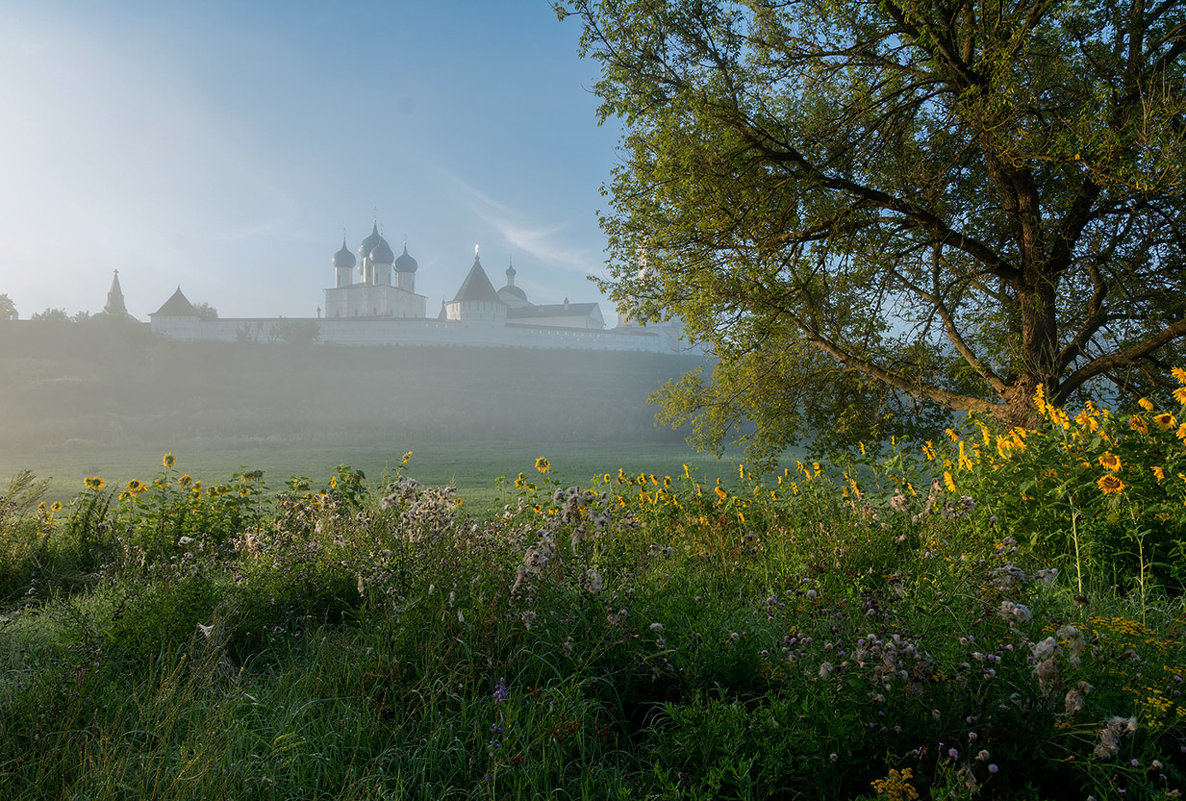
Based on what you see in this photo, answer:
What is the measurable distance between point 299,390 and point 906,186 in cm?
→ 3954

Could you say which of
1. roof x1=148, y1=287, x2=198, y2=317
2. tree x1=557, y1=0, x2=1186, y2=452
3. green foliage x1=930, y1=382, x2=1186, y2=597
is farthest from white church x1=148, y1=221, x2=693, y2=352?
green foliage x1=930, y1=382, x2=1186, y2=597

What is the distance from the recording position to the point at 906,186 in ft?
26.1

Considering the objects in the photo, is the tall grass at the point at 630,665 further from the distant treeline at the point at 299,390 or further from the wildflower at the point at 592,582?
the distant treeline at the point at 299,390

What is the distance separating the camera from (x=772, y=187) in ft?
24.3

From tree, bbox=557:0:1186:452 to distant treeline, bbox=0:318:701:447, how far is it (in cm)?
2036

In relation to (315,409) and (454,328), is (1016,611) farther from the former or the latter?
(454,328)

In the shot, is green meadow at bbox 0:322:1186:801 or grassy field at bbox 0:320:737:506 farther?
grassy field at bbox 0:320:737:506

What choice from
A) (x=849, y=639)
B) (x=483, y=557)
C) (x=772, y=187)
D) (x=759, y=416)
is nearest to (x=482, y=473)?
(x=759, y=416)

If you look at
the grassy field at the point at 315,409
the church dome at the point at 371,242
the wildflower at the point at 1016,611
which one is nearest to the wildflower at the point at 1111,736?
the wildflower at the point at 1016,611

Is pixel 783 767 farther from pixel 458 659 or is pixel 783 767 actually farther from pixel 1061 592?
pixel 1061 592

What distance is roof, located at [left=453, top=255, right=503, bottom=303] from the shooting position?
6438 centimetres

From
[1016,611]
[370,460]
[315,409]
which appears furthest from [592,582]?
[315,409]

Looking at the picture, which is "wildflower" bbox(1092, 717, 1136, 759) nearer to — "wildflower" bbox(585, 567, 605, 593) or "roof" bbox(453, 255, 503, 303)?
"wildflower" bbox(585, 567, 605, 593)

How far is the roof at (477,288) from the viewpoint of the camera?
211 feet
